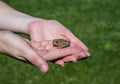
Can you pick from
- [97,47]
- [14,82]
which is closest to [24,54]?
[14,82]

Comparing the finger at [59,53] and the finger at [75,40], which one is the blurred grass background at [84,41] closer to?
the finger at [75,40]

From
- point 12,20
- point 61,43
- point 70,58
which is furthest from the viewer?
point 12,20

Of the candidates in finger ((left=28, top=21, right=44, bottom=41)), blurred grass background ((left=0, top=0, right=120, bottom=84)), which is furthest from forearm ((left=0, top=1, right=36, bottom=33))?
blurred grass background ((left=0, top=0, right=120, bottom=84))

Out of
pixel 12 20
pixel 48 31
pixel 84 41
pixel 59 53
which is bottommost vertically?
pixel 84 41

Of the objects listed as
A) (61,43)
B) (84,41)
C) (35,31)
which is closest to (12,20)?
(35,31)

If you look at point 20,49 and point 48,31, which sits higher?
point 20,49

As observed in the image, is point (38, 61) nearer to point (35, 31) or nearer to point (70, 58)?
point (70, 58)
